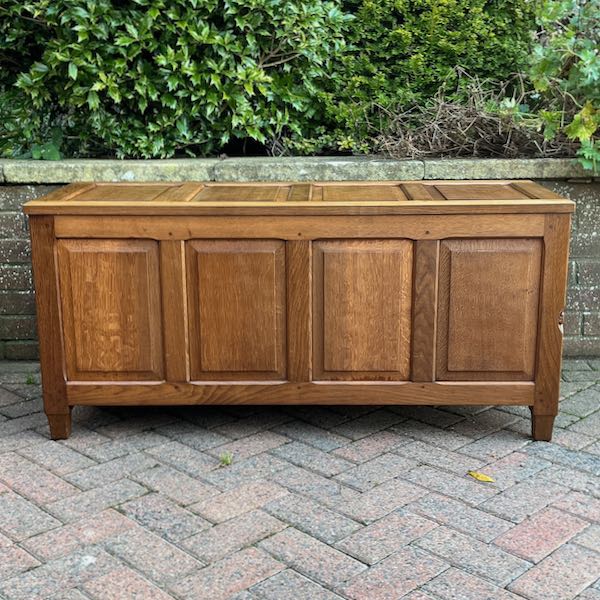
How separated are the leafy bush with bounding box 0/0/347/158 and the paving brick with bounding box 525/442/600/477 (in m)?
2.06

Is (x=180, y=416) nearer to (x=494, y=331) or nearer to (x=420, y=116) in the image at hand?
(x=494, y=331)

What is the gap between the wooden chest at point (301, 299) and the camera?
3230 millimetres

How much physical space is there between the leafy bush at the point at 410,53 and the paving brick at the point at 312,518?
2.20 m

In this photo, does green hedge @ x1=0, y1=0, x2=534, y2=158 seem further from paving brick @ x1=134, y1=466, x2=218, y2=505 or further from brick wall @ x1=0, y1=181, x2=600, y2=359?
paving brick @ x1=134, y1=466, x2=218, y2=505

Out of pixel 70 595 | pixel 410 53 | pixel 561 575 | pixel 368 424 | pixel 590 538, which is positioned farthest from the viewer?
pixel 410 53

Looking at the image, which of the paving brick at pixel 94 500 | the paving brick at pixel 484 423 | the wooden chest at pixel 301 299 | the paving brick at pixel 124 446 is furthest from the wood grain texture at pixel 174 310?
the paving brick at pixel 484 423

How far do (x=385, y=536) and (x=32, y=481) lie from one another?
1.33 m

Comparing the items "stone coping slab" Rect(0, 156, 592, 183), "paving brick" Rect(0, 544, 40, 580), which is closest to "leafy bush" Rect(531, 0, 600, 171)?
"stone coping slab" Rect(0, 156, 592, 183)

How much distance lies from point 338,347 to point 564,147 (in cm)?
174

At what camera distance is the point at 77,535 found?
2686 millimetres

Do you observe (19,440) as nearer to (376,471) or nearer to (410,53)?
(376,471)

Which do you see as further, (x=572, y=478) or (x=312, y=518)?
(x=572, y=478)

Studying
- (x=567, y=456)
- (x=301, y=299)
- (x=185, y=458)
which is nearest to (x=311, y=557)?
(x=185, y=458)

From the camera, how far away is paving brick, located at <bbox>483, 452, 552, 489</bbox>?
308 cm
